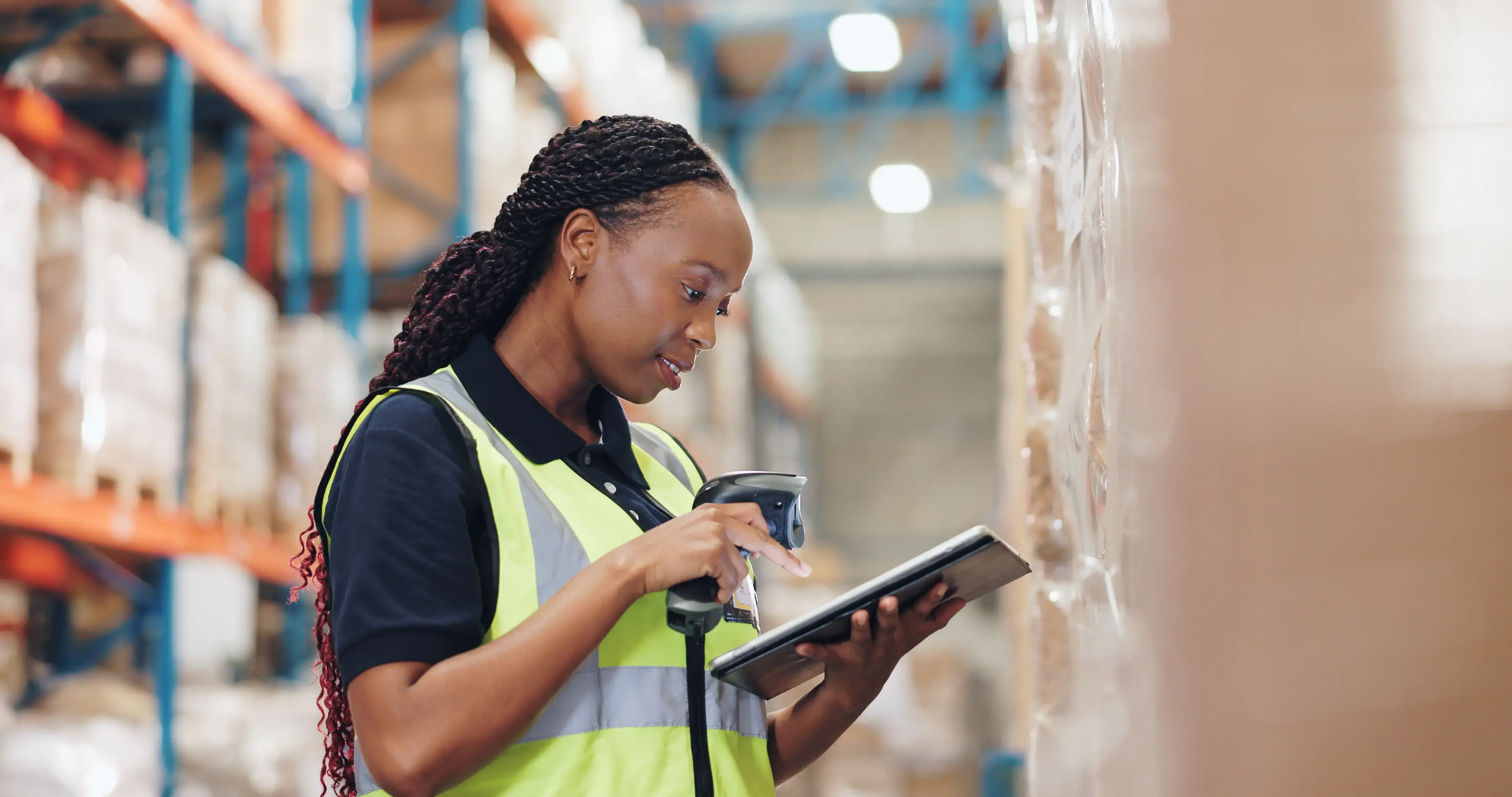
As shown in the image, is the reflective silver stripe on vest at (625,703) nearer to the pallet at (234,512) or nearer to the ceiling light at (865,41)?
the pallet at (234,512)

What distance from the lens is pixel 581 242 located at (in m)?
1.46

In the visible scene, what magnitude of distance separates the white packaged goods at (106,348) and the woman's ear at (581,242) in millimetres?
1927

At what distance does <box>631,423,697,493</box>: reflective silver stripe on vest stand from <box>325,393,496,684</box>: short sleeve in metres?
0.42

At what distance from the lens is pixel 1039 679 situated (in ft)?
4.25

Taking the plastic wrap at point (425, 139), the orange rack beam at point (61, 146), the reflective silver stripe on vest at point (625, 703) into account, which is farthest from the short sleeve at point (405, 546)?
the plastic wrap at point (425, 139)

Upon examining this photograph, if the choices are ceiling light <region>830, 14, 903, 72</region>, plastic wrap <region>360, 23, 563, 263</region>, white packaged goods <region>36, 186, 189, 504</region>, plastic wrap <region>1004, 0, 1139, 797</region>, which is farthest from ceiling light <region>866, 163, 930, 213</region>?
plastic wrap <region>1004, 0, 1139, 797</region>

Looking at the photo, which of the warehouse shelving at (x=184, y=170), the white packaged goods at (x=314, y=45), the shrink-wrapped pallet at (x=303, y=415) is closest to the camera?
the warehouse shelving at (x=184, y=170)

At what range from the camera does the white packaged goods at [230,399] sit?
3580 millimetres

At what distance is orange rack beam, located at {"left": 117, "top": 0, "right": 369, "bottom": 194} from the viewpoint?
3.42 m

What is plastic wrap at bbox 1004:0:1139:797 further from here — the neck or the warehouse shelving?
the warehouse shelving

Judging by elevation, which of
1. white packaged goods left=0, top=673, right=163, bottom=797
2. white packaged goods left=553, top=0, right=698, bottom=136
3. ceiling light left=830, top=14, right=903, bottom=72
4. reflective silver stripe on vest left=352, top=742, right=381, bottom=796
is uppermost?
ceiling light left=830, top=14, right=903, bottom=72

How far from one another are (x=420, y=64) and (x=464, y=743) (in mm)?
4282

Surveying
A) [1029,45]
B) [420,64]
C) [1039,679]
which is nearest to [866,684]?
[1039,679]

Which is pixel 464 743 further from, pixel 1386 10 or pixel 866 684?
pixel 1386 10
